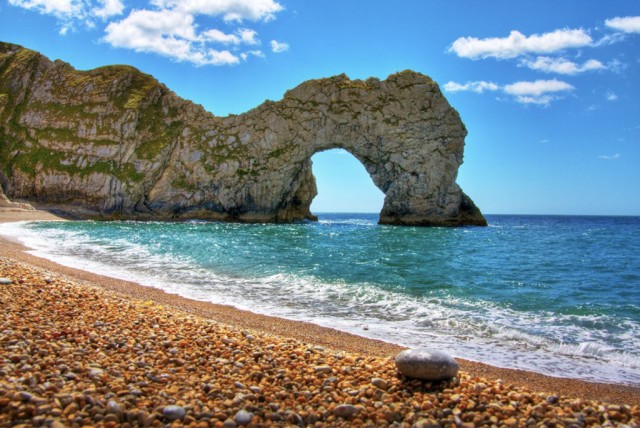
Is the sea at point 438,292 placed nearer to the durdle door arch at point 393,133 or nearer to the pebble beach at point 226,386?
the pebble beach at point 226,386

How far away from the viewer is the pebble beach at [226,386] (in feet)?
13.1

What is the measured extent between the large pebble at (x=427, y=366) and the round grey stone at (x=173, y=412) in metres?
2.61

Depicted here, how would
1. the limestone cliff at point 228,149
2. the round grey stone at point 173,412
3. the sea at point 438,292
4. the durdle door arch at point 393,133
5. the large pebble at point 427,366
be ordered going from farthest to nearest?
the limestone cliff at point 228,149
the durdle door arch at point 393,133
the sea at point 438,292
the large pebble at point 427,366
the round grey stone at point 173,412

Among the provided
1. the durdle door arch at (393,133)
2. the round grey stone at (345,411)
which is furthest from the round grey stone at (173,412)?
the durdle door arch at (393,133)

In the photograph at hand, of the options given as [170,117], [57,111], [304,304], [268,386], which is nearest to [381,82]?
[170,117]

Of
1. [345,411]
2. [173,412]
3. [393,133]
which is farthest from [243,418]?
[393,133]

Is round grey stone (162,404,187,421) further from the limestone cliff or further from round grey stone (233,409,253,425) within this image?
the limestone cliff

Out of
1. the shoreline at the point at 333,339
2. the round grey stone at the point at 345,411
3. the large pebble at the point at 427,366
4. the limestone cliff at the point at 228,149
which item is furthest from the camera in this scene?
the limestone cliff at the point at 228,149

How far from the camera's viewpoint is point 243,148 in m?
61.7

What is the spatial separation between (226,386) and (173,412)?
0.79 metres

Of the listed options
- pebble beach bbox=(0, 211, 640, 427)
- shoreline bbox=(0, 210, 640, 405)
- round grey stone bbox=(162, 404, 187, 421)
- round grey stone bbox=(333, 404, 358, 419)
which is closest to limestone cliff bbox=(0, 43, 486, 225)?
shoreline bbox=(0, 210, 640, 405)

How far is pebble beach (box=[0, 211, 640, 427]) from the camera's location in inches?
157

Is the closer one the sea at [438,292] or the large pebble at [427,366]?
the large pebble at [427,366]

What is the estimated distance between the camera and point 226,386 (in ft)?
15.3
